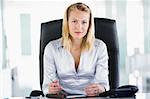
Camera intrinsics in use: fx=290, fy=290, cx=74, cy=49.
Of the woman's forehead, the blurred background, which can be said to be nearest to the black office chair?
the woman's forehead

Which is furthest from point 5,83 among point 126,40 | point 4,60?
point 126,40

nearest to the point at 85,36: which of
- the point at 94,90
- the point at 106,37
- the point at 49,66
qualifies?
the point at 106,37

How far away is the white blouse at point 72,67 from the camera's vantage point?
1.86 m

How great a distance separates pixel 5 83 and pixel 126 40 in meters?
1.45

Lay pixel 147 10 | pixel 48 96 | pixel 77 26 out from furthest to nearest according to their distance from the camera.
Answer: pixel 147 10 < pixel 77 26 < pixel 48 96

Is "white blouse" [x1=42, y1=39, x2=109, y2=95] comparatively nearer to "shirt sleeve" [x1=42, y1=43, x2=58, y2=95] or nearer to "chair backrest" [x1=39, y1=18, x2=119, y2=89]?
"shirt sleeve" [x1=42, y1=43, x2=58, y2=95]

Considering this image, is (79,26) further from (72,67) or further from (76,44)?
(72,67)

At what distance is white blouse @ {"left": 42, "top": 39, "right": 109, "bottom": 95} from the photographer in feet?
6.10

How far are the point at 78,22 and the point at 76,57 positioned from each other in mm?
237

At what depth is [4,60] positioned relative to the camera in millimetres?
3279

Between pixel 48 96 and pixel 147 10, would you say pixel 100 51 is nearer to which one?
pixel 48 96

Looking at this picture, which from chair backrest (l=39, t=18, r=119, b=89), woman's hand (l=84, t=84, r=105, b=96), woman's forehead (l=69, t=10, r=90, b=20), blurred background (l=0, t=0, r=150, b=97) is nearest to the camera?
woman's hand (l=84, t=84, r=105, b=96)

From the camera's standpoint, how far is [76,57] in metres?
1.90

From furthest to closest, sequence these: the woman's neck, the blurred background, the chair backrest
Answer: the blurred background
the chair backrest
the woman's neck
